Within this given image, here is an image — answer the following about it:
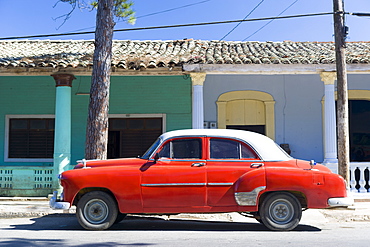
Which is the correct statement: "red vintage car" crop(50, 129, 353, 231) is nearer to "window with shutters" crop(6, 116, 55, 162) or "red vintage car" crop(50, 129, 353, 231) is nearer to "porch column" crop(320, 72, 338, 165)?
"porch column" crop(320, 72, 338, 165)

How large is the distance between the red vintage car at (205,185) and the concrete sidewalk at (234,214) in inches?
62.9

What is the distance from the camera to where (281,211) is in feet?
22.5

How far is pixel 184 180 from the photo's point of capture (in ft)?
22.3

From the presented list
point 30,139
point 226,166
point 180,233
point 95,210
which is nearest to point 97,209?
point 95,210

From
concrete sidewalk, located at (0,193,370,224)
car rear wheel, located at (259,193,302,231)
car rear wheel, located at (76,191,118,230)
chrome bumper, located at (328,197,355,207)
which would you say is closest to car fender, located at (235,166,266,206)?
car rear wheel, located at (259,193,302,231)

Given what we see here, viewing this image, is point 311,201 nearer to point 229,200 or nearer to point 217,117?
point 229,200

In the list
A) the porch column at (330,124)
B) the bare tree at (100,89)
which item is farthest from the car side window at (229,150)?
the porch column at (330,124)

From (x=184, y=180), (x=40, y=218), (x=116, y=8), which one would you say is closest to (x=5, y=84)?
(x=116, y=8)

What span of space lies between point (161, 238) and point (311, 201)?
2449 millimetres

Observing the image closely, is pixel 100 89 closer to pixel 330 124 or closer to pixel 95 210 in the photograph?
pixel 95 210

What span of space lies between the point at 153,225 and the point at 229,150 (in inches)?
82.3

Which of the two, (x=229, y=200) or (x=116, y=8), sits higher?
(x=116, y=8)

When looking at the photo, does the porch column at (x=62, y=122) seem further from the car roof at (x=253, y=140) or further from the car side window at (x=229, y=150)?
the car side window at (x=229, y=150)

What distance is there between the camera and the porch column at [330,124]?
1077 centimetres
